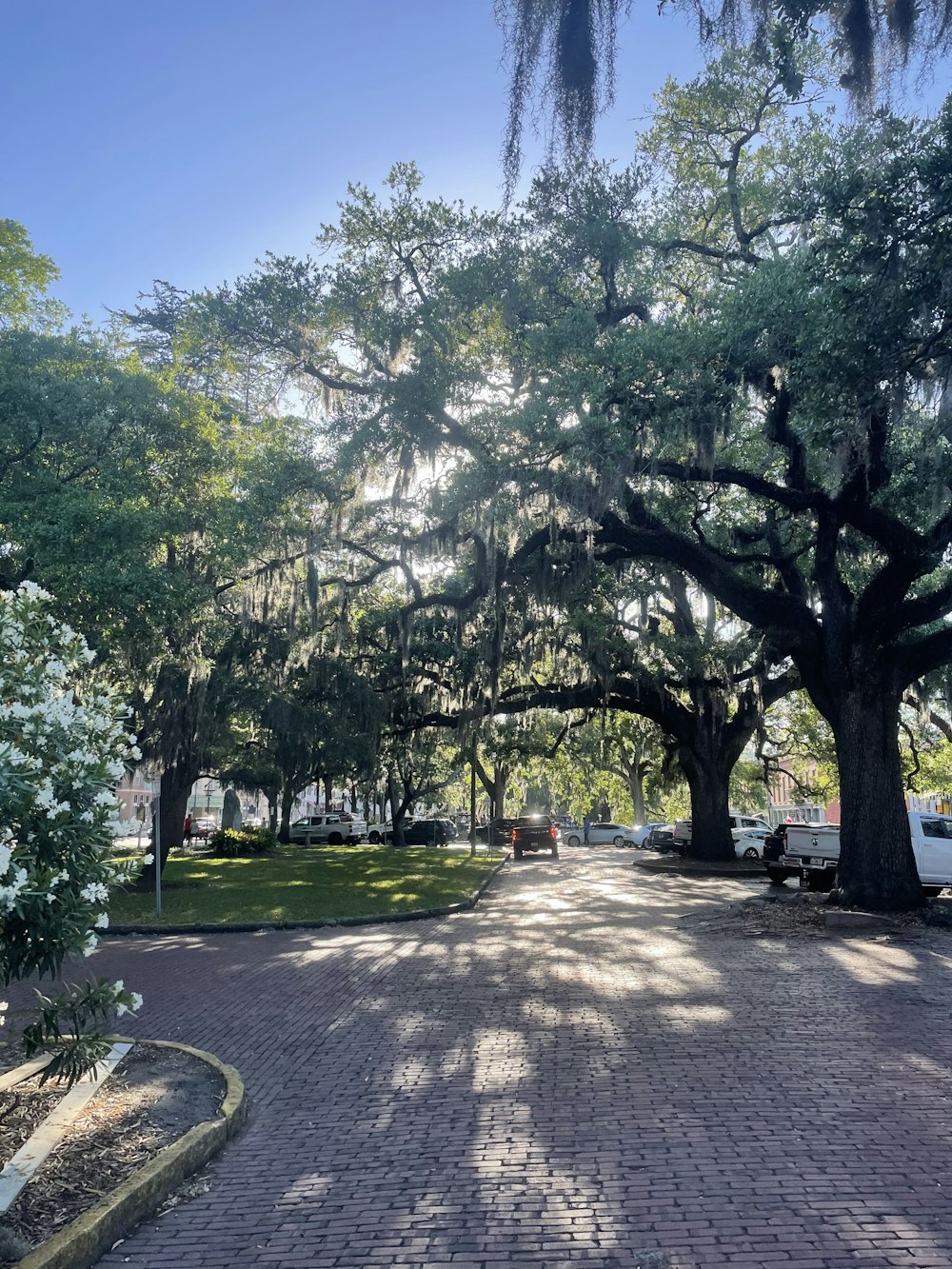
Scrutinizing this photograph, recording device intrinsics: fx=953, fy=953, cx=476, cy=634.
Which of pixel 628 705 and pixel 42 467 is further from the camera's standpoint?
pixel 628 705

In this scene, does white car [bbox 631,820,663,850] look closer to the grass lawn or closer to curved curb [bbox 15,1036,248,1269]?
the grass lawn

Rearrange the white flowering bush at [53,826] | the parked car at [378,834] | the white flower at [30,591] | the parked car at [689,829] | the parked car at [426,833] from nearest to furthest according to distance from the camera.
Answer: the white flowering bush at [53,826] < the white flower at [30,591] < the parked car at [689,829] < the parked car at [426,833] < the parked car at [378,834]

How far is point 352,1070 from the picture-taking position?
22.7 ft

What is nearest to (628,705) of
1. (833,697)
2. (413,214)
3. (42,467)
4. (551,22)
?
(833,697)

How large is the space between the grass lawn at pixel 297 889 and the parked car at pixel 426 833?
16585mm

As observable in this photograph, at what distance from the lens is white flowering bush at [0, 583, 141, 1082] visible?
455 cm

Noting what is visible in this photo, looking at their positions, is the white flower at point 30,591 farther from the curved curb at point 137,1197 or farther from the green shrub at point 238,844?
the green shrub at point 238,844

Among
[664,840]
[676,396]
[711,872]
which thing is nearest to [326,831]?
[664,840]

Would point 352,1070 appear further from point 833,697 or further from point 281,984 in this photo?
point 833,697

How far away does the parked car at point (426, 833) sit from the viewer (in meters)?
51.6

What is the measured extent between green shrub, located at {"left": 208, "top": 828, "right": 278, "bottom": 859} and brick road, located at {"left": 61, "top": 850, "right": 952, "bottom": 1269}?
29.2 meters

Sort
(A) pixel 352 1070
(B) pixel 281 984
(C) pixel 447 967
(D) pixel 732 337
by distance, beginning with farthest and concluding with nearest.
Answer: (D) pixel 732 337, (C) pixel 447 967, (B) pixel 281 984, (A) pixel 352 1070

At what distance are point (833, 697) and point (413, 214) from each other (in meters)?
11.5

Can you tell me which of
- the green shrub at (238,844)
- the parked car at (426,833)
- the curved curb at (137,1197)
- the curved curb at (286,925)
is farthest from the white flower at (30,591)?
the parked car at (426,833)
